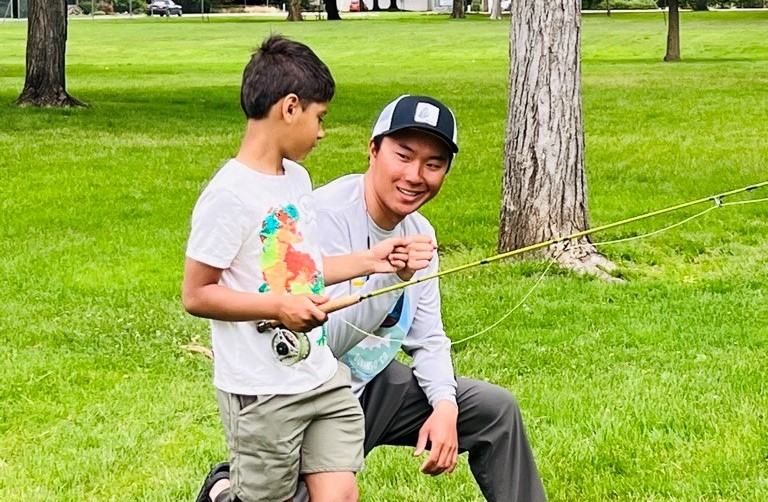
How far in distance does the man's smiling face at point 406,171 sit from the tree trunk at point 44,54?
1583cm

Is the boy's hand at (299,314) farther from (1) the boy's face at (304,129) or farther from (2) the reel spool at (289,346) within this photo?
(1) the boy's face at (304,129)

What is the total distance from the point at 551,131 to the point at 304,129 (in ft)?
16.7

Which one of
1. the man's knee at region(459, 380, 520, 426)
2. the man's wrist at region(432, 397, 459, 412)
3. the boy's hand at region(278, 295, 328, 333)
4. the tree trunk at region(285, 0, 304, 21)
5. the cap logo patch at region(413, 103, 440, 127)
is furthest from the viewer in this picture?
the tree trunk at region(285, 0, 304, 21)

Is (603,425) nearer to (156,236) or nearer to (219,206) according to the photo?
(219,206)

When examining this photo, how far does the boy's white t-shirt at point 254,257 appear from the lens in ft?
9.79

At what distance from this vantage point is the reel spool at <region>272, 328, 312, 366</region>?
3031 mm

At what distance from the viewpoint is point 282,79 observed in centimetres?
305

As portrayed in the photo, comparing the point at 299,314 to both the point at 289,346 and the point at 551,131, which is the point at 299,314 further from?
the point at 551,131

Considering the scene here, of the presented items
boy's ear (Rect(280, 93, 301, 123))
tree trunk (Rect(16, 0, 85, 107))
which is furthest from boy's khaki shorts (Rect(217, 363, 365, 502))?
tree trunk (Rect(16, 0, 85, 107))

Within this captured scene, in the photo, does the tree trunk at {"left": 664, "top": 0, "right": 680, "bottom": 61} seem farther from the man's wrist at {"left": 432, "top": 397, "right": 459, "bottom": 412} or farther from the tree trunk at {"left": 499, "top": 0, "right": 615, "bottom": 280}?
the man's wrist at {"left": 432, "top": 397, "right": 459, "bottom": 412}

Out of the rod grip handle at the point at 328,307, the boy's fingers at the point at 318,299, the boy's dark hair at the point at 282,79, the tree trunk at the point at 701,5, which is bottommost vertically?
the rod grip handle at the point at 328,307

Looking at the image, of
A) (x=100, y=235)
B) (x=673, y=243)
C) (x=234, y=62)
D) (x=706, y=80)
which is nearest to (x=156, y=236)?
(x=100, y=235)

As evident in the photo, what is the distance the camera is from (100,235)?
8984 millimetres

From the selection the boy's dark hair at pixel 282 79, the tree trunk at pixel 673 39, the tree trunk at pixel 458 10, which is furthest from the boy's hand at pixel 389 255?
the tree trunk at pixel 458 10
